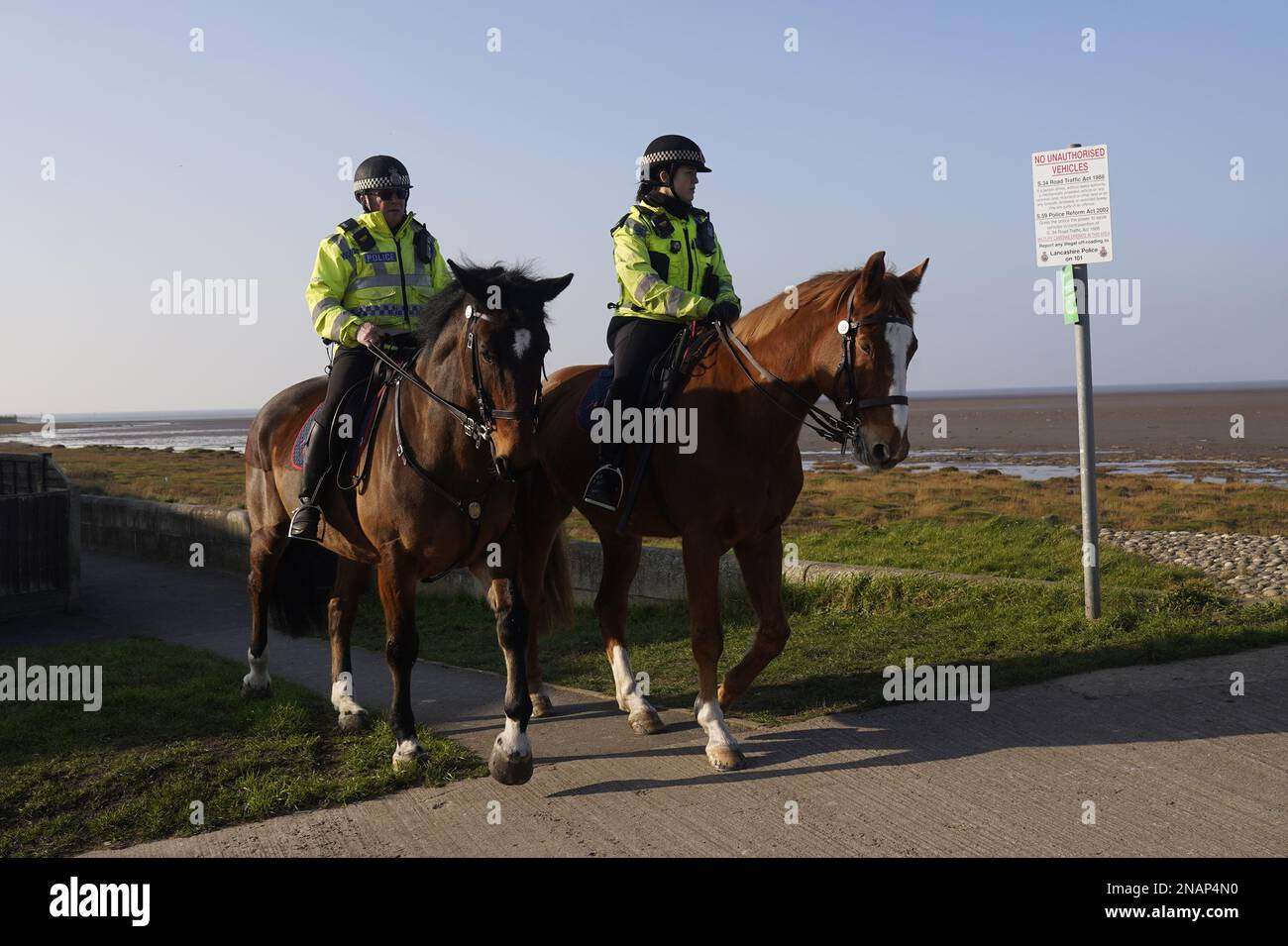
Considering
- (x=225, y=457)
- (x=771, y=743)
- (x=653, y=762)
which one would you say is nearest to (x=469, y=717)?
(x=653, y=762)

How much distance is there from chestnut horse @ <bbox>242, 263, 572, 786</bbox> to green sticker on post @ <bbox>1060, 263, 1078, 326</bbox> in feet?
15.7

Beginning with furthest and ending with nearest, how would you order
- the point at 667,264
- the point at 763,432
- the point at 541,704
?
the point at 541,704, the point at 667,264, the point at 763,432

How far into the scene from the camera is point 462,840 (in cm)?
467

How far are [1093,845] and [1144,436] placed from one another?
51094 millimetres

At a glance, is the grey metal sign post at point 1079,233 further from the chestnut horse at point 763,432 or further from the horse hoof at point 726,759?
the horse hoof at point 726,759

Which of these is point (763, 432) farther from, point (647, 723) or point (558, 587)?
point (558, 587)

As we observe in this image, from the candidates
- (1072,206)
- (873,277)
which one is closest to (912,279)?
(873,277)

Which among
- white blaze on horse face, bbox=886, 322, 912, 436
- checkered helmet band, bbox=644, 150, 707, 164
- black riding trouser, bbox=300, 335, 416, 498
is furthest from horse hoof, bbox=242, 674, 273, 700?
white blaze on horse face, bbox=886, 322, 912, 436

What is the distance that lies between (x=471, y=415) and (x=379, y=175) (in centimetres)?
201

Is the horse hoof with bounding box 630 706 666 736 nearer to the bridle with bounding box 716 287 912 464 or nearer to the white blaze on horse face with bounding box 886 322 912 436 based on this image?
the bridle with bounding box 716 287 912 464

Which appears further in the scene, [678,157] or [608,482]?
[678,157]

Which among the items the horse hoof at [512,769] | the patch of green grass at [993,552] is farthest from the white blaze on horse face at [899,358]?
the patch of green grass at [993,552]

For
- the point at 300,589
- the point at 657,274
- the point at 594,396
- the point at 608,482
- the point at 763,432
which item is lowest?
the point at 300,589

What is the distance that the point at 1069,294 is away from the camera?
8570mm
